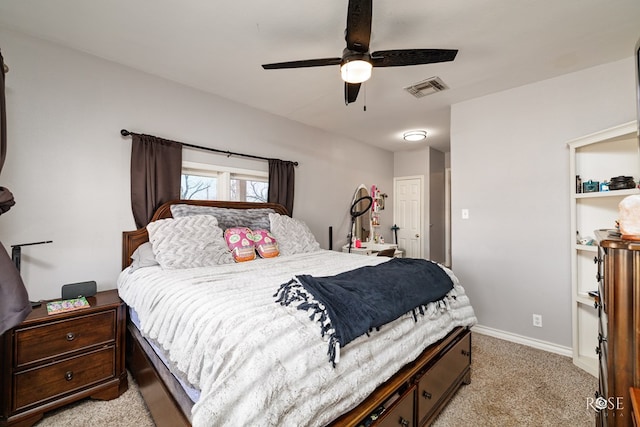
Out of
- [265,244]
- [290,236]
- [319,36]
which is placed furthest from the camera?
[290,236]

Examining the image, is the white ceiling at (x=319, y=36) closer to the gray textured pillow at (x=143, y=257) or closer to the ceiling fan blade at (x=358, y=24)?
the ceiling fan blade at (x=358, y=24)

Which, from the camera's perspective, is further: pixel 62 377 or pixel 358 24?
pixel 62 377

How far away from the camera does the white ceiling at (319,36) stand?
5.84 ft

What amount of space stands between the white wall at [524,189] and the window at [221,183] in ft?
7.87

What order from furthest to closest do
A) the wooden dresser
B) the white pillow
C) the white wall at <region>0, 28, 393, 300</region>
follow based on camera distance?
the white pillow → the white wall at <region>0, 28, 393, 300</region> → the wooden dresser

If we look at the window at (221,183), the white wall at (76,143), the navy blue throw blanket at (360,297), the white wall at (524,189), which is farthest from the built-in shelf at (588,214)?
the white wall at (76,143)

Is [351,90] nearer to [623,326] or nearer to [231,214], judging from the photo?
[231,214]

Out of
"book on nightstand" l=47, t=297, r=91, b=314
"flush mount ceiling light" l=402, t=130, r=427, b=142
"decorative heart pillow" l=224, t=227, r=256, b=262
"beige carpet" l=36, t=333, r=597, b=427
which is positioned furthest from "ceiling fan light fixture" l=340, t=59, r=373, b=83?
"flush mount ceiling light" l=402, t=130, r=427, b=142

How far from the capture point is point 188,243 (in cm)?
223

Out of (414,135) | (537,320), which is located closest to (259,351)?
(537,320)

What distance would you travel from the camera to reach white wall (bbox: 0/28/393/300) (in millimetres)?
2016

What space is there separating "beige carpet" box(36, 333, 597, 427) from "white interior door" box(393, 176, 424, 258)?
3133mm

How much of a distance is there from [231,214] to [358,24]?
6.68 ft

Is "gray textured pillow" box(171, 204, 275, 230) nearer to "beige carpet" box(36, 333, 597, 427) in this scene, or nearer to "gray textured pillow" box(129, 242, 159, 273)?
"gray textured pillow" box(129, 242, 159, 273)
